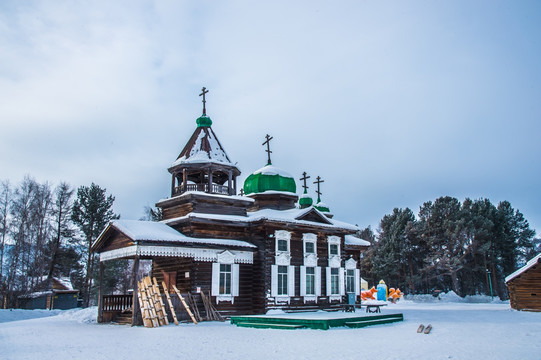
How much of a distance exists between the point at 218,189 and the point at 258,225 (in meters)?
2.93

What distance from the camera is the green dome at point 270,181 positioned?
100 feet

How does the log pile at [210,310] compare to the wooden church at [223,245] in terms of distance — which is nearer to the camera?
the log pile at [210,310]

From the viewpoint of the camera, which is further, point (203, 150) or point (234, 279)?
point (203, 150)

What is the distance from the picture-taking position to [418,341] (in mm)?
12836

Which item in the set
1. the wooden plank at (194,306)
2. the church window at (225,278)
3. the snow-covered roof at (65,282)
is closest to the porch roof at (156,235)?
the church window at (225,278)

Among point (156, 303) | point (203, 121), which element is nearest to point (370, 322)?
point (156, 303)

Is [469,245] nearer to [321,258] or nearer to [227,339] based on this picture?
[321,258]

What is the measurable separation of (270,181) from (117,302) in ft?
40.6

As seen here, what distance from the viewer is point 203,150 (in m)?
26.3

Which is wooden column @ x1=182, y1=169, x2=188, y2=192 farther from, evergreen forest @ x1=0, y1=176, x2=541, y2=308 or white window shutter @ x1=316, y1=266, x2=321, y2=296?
evergreen forest @ x1=0, y1=176, x2=541, y2=308

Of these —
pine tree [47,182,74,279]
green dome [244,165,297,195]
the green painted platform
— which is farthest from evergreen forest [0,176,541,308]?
the green painted platform

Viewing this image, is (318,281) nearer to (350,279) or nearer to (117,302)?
(350,279)

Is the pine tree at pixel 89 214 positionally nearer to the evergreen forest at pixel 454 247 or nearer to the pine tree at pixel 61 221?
the pine tree at pixel 61 221

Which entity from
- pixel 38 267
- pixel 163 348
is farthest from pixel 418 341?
pixel 38 267
